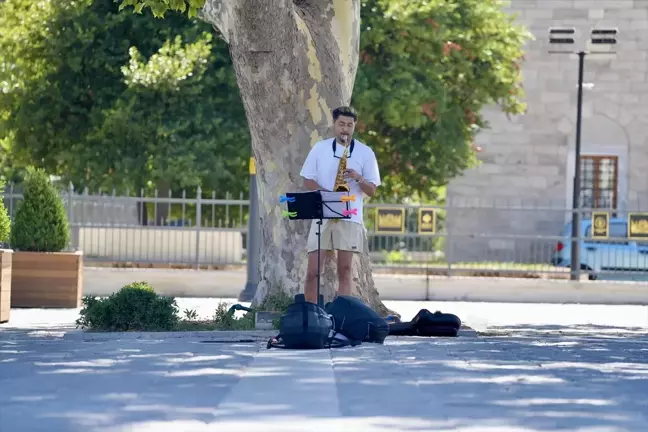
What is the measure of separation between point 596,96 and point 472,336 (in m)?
25.6

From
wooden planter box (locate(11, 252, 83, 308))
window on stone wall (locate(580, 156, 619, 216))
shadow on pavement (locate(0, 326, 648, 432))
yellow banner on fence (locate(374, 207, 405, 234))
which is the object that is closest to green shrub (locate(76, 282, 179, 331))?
shadow on pavement (locate(0, 326, 648, 432))

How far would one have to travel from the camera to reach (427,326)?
560 inches

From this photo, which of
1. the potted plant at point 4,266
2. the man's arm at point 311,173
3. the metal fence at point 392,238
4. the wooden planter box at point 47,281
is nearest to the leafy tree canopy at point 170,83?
the metal fence at point 392,238

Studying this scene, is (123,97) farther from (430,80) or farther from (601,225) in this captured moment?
(601,225)

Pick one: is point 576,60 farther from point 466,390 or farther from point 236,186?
point 466,390

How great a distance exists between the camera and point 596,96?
39219 millimetres

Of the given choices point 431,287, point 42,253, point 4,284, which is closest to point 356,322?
point 4,284

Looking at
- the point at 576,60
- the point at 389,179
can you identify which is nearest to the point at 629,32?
the point at 576,60

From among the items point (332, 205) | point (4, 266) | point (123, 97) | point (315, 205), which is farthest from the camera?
point (123, 97)

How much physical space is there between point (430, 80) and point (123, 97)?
6625mm

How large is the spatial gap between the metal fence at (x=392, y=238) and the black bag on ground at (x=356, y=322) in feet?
35.5

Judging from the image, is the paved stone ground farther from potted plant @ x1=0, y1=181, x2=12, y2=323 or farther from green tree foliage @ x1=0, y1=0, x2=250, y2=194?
green tree foliage @ x1=0, y1=0, x2=250, y2=194

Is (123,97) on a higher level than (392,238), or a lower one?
higher

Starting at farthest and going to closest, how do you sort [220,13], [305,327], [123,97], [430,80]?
[430,80]
[123,97]
[220,13]
[305,327]
